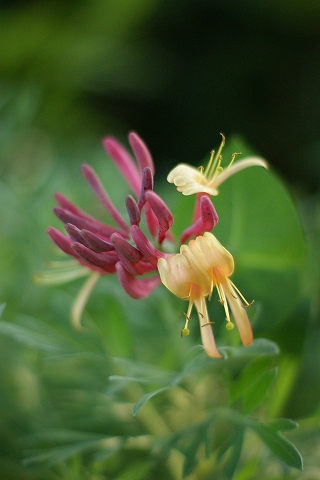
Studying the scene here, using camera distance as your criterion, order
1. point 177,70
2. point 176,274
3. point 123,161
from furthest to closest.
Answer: point 177,70
point 123,161
point 176,274

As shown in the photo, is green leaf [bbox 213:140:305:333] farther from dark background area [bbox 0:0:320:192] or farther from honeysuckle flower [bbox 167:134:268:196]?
dark background area [bbox 0:0:320:192]

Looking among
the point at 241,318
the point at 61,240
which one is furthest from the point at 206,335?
the point at 61,240

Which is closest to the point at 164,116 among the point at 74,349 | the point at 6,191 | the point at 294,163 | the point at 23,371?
the point at 294,163

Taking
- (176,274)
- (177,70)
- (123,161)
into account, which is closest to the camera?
(176,274)

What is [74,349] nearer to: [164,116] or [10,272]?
[10,272]

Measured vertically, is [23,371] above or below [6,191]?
below

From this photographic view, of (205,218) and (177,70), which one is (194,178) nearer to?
(205,218)

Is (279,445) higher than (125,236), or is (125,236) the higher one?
(125,236)
